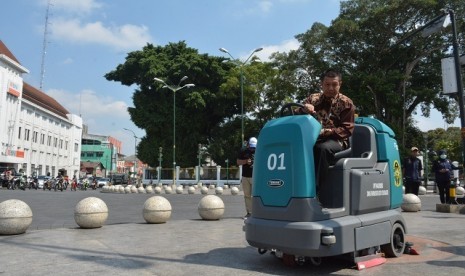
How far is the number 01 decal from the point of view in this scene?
4.39 metres

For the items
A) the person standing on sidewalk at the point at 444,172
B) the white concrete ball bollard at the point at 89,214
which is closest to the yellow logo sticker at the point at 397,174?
the white concrete ball bollard at the point at 89,214

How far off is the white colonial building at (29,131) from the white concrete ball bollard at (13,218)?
160 ft

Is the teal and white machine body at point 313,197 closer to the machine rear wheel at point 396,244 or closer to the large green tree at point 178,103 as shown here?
the machine rear wheel at point 396,244

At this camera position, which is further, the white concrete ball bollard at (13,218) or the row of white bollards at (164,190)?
the row of white bollards at (164,190)

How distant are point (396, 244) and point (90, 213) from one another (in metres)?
5.57

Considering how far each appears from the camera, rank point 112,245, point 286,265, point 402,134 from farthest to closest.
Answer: point 402,134
point 112,245
point 286,265

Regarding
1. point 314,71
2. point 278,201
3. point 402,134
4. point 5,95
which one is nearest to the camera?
point 278,201

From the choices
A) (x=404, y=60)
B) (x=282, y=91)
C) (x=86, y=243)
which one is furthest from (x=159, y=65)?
(x=86, y=243)

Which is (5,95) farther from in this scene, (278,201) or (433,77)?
(278,201)

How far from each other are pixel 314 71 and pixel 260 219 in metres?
33.4

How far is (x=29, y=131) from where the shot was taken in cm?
5972

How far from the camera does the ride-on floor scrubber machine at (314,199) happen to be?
4191 mm

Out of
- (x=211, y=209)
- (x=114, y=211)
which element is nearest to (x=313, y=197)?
(x=211, y=209)

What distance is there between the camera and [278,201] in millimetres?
4395
